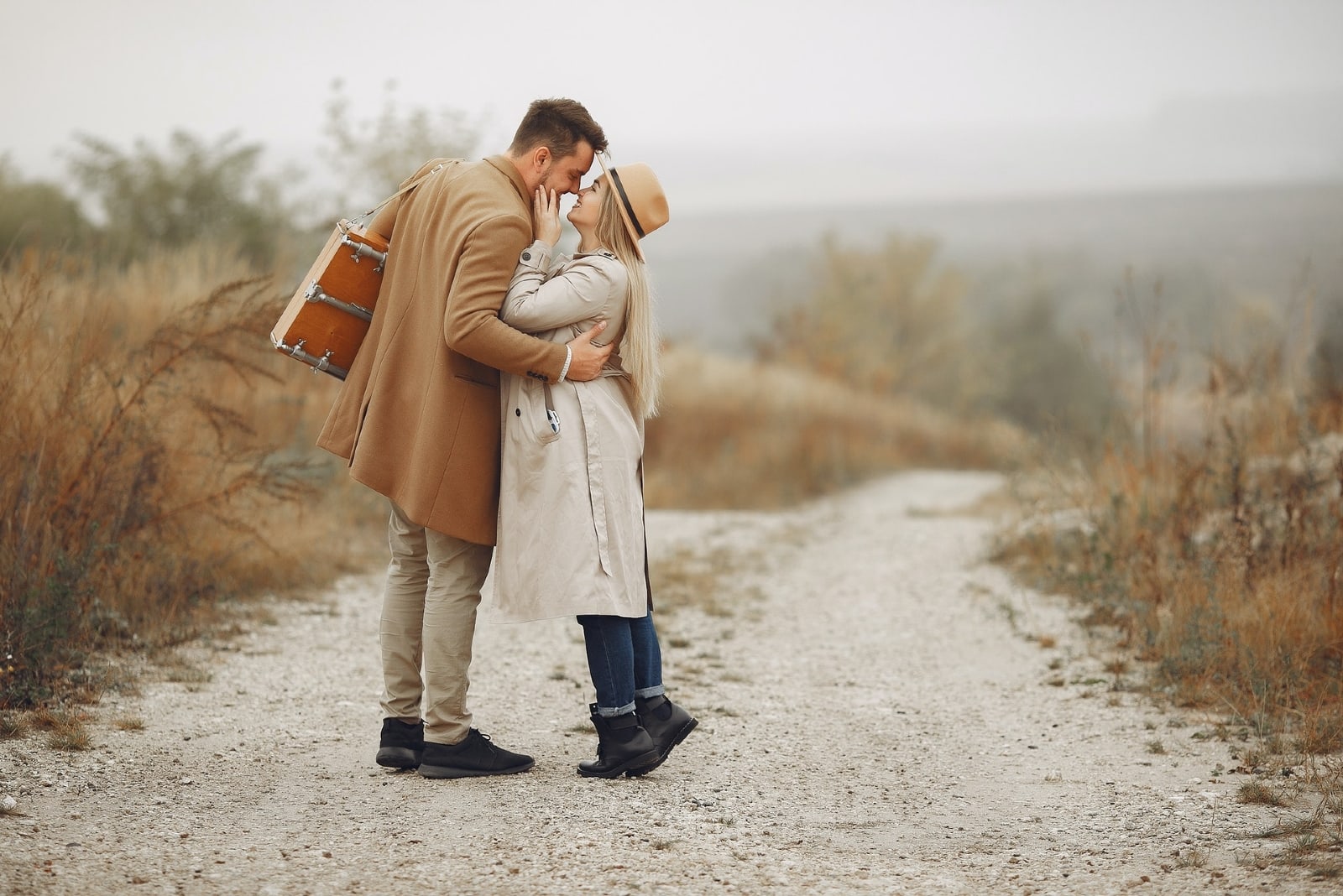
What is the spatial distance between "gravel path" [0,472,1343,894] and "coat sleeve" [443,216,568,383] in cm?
136

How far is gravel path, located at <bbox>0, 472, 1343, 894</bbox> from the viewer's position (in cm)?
321

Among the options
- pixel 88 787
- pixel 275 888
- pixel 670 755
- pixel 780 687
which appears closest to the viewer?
pixel 275 888

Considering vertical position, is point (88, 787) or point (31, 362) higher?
point (31, 362)

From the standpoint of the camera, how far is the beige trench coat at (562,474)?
373 centimetres

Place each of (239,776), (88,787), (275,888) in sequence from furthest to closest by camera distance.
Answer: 1. (239,776)
2. (88,787)
3. (275,888)

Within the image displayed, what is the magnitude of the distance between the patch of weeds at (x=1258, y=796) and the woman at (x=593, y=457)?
187cm

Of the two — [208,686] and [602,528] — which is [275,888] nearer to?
[602,528]

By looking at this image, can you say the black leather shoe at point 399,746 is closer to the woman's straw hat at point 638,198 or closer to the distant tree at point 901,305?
the woman's straw hat at point 638,198

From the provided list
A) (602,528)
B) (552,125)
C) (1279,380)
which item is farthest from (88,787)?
(1279,380)

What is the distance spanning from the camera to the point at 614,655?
3.86 meters

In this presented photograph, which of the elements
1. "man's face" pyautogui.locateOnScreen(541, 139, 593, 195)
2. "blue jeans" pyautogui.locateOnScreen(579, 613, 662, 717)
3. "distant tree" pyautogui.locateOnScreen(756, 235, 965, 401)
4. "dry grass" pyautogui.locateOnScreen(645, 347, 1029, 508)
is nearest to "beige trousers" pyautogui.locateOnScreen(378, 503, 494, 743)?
"blue jeans" pyautogui.locateOnScreen(579, 613, 662, 717)

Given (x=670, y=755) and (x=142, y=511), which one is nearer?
(x=670, y=755)

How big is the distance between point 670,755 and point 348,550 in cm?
438

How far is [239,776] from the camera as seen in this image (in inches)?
157
